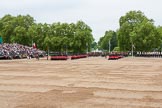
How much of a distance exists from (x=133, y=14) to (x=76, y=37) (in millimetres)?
18716

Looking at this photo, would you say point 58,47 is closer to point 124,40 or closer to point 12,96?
point 124,40

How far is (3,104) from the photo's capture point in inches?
546

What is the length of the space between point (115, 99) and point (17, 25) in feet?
351

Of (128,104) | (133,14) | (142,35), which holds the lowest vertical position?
(128,104)

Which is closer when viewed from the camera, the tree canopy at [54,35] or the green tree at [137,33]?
the green tree at [137,33]

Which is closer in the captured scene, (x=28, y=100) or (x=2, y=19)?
(x=28, y=100)

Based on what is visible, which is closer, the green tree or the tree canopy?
the green tree

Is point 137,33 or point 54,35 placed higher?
point 137,33

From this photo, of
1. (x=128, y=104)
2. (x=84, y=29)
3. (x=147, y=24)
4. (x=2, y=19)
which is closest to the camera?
(x=128, y=104)

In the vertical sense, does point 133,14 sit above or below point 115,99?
above

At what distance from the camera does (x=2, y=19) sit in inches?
5079

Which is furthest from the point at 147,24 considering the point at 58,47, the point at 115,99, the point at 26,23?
the point at 115,99

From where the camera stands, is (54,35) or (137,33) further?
(54,35)

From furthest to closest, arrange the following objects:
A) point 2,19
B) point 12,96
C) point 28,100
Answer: point 2,19, point 12,96, point 28,100
